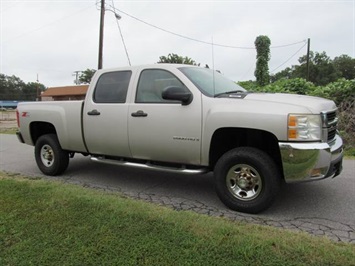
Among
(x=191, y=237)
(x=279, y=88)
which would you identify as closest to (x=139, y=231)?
(x=191, y=237)

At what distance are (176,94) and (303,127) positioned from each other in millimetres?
1570

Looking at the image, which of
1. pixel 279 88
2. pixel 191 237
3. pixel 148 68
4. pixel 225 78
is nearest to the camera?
pixel 191 237

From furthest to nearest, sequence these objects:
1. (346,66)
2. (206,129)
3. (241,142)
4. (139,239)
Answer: (346,66)
(241,142)
(206,129)
(139,239)

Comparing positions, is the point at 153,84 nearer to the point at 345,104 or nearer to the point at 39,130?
the point at 39,130

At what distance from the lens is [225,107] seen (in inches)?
156

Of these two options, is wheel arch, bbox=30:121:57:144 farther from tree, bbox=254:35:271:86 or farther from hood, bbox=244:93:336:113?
tree, bbox=254:35:271:86

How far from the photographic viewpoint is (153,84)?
185 inches

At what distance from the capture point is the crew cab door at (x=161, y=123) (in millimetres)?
4188

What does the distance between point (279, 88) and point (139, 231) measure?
27.7ft

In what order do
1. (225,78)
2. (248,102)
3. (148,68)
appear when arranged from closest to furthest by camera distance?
(248,102), (148,68), (225,78)

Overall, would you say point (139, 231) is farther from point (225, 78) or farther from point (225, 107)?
point (225, 78)

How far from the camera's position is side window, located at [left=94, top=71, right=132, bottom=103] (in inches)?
195

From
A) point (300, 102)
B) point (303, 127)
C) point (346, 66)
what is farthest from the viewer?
point (346, 66)

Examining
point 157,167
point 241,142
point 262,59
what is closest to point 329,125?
point 241,142
